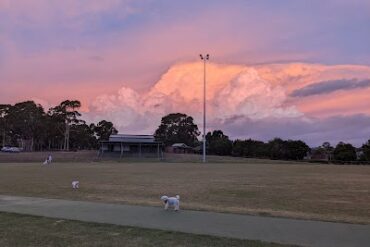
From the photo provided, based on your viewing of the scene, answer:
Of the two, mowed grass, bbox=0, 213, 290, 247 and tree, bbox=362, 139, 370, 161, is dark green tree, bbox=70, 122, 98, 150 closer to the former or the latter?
tree, bbox=362, 139, 370, 161

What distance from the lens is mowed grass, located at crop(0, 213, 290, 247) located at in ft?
29.7

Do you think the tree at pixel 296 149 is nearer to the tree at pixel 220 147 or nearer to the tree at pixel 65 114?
the tree at pixel 220 147

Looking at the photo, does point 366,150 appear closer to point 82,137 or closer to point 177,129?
point 177,129

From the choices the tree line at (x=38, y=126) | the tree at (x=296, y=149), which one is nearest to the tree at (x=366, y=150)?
the tree at (x=296, y=149)

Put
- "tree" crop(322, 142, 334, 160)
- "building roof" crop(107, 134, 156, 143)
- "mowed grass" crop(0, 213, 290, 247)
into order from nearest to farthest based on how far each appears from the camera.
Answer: "mowed grass" crop(0, 213, 290, 247) → "building roof" crop(107, 134, 156, 143) → "tree" crop(322, 142, 334, 160)

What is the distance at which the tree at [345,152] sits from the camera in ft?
398

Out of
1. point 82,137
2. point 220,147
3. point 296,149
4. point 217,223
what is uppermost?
point 82,137

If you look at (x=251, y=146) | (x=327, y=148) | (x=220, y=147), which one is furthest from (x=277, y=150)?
(x=327, y=148)

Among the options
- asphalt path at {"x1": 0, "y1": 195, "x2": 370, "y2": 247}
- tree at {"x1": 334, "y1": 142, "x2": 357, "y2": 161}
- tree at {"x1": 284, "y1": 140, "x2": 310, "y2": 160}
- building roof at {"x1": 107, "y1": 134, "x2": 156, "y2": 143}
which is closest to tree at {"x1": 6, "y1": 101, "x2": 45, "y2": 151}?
building roof at {"x1": 107, "y1": 134, "x2": 156, "y2": 143}

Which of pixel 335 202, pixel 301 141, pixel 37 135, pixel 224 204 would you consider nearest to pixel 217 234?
pixel 224 204

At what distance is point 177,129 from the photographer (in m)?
166

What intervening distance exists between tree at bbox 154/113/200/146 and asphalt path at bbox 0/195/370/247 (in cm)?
14821

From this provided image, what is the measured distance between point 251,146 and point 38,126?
179ft

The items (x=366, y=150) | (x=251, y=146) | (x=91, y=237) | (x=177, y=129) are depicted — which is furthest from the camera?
(x=177, y=129)
